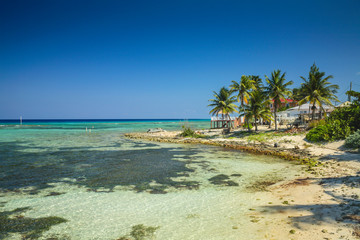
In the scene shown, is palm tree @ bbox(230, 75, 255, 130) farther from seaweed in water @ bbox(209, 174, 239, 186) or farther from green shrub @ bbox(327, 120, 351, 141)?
seaweed in water @ bbox(209, 174, 239, 186)

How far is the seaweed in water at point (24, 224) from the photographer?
5.79 metres

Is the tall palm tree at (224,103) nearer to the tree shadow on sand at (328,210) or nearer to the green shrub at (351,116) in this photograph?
the green shrub at (351,116)

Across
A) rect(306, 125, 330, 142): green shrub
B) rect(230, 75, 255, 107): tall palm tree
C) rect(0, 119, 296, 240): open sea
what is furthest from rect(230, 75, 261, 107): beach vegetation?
rect(0, 119, 296, 240): open sea

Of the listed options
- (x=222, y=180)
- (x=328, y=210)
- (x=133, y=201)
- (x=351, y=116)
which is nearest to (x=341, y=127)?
(x=351, y=116)

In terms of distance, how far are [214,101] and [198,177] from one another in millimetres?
32875

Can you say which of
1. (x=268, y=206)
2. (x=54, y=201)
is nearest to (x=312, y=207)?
(x=268, y=206)

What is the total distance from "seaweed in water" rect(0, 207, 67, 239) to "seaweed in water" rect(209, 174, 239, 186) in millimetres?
7072

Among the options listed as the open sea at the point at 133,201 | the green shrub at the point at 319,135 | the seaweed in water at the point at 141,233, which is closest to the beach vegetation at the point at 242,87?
the green shrub at the point at 319,135

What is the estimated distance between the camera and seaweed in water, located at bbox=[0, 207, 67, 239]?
228 inches

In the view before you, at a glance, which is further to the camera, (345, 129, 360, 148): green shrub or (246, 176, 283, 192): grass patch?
(345, 129, 360, 148): green shrub

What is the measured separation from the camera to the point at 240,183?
34.1 feet

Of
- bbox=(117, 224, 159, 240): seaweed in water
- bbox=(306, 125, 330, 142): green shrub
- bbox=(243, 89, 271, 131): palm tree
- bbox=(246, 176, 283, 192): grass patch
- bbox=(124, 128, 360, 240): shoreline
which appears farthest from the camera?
bbox=(243, 89, 271, 131): palm tree

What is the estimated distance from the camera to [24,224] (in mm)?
6309

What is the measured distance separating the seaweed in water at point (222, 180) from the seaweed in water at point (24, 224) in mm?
7072
